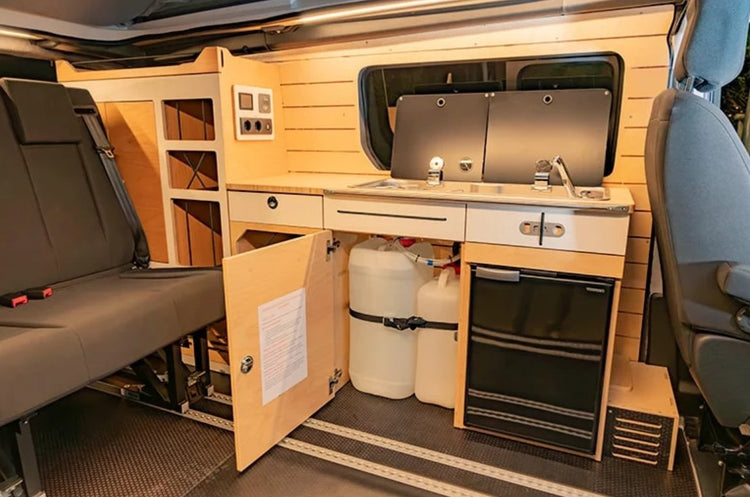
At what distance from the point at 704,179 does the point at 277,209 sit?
1.49 metres

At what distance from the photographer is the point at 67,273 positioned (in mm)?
1932

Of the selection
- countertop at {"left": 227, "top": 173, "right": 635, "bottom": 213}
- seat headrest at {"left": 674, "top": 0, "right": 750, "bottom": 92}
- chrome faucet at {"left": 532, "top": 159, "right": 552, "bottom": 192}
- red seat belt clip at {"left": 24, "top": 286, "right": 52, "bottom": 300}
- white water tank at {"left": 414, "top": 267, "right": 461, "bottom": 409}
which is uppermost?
seat headrest at {"left": 674, "top": 0, "right": 750, "bottom": 92}

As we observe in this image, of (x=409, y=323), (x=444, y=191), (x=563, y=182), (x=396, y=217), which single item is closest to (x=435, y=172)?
(x=444, y=191)

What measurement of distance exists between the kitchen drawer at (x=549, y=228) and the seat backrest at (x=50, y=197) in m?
1.48

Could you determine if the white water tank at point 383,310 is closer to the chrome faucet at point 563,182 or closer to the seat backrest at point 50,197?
the chrome faucet at point 563,182

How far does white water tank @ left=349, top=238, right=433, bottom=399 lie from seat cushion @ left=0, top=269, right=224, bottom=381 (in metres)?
0.57

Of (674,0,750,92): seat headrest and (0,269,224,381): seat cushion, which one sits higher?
(674,0,750,92): seat headrest

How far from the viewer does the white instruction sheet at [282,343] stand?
1.73 meters

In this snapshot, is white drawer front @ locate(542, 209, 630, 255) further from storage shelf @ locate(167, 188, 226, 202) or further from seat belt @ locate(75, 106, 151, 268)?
seat belt @ locate(75, 106, 151, 268)

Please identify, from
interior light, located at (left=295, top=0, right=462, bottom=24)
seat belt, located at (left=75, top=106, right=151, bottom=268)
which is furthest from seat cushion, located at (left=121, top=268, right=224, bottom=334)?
interior light, located at (left=295, top=0, right=462, bottom=24)

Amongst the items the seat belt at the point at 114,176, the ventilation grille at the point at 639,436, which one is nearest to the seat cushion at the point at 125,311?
the seat belt at the point at 114,176

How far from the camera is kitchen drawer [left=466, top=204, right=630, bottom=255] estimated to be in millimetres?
1590

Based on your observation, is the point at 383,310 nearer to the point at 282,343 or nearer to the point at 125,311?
the point at 282,343

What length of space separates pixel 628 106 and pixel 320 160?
1.40 m
